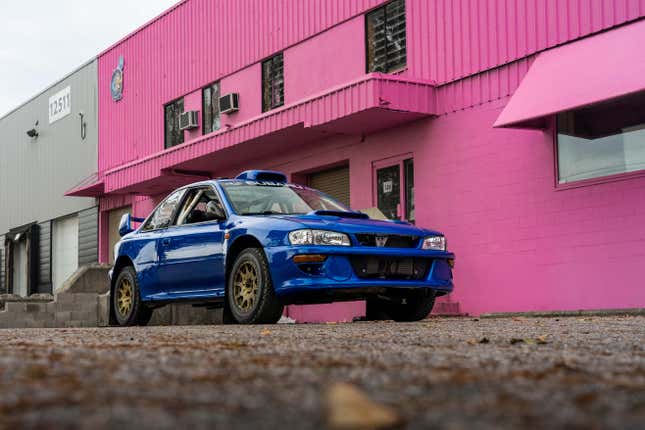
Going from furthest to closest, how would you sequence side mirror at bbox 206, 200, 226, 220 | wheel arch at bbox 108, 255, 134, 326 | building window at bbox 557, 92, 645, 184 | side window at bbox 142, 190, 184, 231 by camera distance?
building window at bbox 557, 92, 645, 184
wheel arch at bbox 108, 255, 134, 326
side window at bbox 142, 190, 184, 231
side mirror at bbox 206, 200, 226, 220

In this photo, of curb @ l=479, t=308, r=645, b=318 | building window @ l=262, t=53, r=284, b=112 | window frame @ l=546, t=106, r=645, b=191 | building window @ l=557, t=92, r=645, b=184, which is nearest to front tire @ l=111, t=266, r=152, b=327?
curb @ l=479, t=308, r=645, b=318

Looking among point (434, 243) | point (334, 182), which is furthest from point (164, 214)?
point (334, 182)

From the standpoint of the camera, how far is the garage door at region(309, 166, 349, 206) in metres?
18.2

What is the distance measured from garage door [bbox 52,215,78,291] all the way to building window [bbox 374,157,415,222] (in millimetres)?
14789

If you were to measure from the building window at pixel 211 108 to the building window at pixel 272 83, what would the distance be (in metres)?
2.16

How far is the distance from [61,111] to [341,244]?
24.2 meters

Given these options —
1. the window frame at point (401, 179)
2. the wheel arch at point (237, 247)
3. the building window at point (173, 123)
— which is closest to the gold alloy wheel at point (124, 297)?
the wheel arch at point (237, 247)

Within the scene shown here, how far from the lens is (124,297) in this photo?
11.2m

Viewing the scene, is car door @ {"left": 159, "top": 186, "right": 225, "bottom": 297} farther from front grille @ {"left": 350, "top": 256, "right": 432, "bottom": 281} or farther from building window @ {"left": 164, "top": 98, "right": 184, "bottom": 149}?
building window @ {"left": 164, "top": 98, "right": 184, "bottom": 149}

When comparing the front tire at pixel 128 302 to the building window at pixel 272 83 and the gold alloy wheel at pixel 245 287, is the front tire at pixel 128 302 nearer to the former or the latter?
the gold alloy wheel at pixel 245 287

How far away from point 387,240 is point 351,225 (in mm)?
445

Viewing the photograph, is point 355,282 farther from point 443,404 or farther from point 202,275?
point 443,404

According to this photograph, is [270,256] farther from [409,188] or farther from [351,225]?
[409,188]

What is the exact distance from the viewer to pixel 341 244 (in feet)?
28.9
